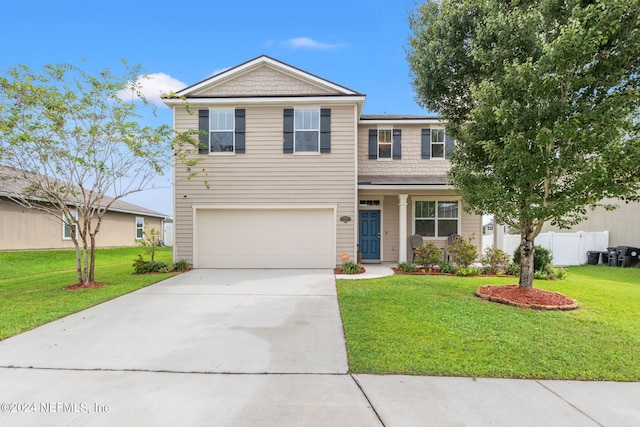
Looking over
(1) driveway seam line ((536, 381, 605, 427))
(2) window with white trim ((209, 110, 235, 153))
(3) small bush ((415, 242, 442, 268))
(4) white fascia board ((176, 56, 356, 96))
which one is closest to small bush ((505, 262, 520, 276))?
(3) small bush ((415, 242, 442, 268))

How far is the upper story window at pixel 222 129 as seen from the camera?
10844 mm

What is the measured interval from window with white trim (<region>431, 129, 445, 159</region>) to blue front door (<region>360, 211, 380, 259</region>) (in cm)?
324

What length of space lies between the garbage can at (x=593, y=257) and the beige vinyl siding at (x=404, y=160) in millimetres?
7166

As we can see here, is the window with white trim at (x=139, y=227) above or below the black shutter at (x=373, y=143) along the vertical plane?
below

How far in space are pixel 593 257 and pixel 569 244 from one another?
44.3 inches

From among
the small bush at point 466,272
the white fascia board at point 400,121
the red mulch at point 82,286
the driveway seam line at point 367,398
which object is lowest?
the red mulch at point 82,286

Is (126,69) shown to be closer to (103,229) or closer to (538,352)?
(538,352)

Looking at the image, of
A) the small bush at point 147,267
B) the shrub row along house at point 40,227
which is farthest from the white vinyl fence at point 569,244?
the shrub row along house at point 40,227

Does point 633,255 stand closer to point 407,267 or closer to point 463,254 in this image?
point 463,254

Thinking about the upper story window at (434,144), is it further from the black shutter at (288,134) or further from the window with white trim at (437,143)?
the black shutter at (288,134)

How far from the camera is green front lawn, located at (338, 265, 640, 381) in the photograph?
358cm

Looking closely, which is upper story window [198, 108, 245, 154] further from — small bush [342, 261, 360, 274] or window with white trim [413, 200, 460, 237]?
window with white trim [413, 200, 460, 237]

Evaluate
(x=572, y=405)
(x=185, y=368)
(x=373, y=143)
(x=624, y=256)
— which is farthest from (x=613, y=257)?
(x=185, y=368)

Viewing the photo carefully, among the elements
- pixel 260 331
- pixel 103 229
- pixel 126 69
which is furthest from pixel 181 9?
pixel 103 229
